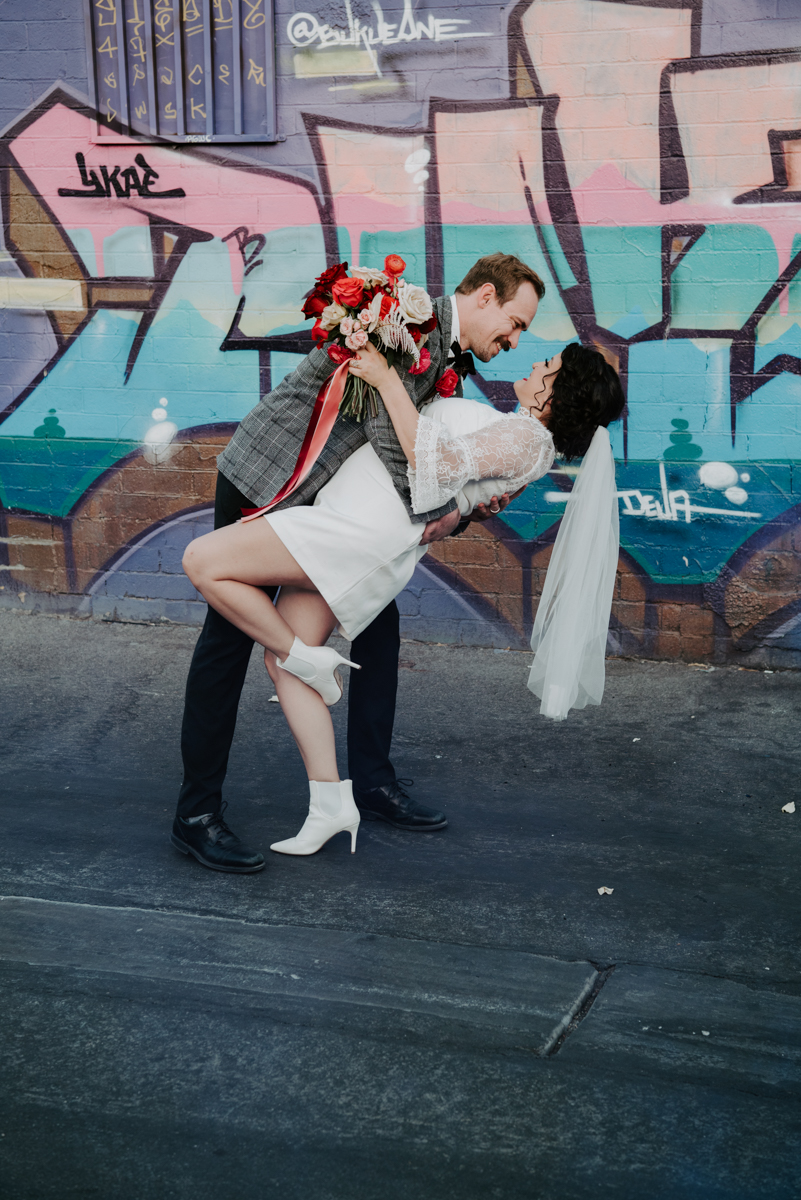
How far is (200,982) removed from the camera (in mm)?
2775

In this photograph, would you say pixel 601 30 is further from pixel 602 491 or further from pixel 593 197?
pixel 602 491

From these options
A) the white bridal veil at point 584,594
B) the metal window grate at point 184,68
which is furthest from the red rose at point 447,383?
the metal window grate at point 184,68

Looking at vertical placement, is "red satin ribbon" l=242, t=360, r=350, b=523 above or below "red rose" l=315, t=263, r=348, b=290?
below

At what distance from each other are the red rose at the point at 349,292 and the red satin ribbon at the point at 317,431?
0.16 meters

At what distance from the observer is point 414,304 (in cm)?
309

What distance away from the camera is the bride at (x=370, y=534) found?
316 centimetres

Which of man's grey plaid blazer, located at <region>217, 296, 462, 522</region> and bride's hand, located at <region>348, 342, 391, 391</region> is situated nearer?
bride's hand, located at <region>348, 342, 391, 391</region>

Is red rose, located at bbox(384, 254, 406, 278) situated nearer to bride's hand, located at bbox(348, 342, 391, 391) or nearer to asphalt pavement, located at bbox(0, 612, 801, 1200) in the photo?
bride's hand, located at bbox(348, 342, 391, 391)

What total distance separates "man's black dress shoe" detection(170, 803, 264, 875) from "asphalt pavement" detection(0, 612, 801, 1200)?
47 millimetres

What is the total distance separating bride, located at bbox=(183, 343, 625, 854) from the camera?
3.16 m

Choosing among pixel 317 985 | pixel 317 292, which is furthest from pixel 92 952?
pixel 317 292

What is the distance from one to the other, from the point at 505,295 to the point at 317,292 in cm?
56

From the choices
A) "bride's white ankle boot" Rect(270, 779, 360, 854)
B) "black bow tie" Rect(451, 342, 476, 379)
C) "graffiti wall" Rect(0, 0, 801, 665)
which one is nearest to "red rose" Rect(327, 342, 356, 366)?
"black bow tie" Rect(451, 342, 476, 379)

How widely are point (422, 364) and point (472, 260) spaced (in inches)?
86.0
